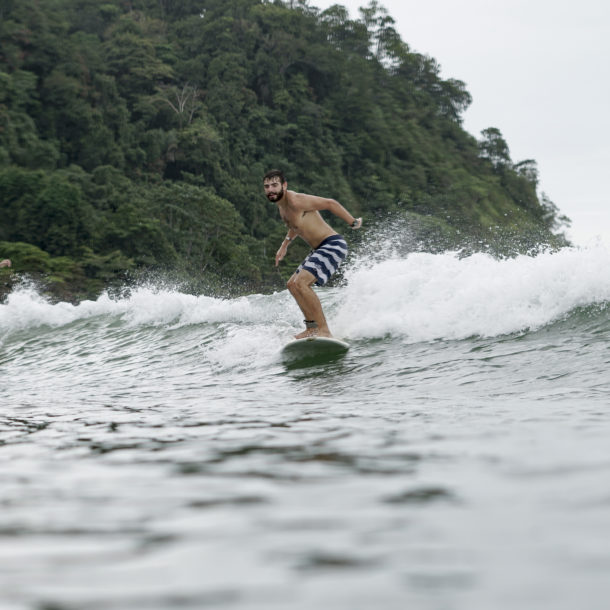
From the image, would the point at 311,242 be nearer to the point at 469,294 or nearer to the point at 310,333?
the point at 310,333

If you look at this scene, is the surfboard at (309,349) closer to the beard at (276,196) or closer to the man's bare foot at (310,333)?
the man's bare foot at (310,333)

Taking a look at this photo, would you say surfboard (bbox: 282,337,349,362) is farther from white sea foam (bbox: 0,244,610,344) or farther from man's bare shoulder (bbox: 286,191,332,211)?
man's bare shoulder (bbox: 286,191,332,211)

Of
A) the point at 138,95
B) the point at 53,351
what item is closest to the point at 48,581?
the point at 53,351

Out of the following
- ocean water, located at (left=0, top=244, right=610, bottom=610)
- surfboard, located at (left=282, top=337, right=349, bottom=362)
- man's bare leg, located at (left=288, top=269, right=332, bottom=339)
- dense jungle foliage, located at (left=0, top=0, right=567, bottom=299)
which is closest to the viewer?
ocean water, located at (left=0, top=244, right=610, bottom=610)

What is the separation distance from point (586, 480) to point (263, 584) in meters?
1.07

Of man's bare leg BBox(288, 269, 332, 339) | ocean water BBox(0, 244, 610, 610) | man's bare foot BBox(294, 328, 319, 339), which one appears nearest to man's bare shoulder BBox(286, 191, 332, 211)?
man's bare leg BBox(288, 269, 332, 339)

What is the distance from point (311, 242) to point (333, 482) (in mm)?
5347

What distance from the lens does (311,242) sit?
24.7ft

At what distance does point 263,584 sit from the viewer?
4.88ft

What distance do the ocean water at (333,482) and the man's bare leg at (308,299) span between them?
505 mm

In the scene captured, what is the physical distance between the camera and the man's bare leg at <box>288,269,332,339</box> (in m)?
7.04

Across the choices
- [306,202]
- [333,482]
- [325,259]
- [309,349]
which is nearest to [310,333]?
[309,349]

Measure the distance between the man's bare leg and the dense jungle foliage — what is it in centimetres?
2526

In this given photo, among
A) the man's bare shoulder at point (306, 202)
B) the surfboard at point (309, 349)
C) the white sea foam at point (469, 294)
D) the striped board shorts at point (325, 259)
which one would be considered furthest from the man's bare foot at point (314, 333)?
the man's bare shoulder at point (306, 202)
